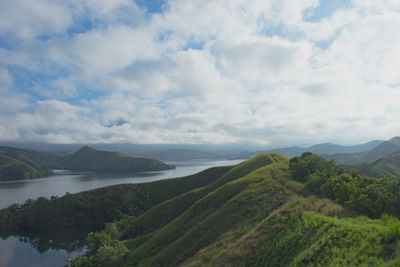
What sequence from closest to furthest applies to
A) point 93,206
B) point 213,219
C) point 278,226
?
point 278,226 < point 213,219 < point 93,206

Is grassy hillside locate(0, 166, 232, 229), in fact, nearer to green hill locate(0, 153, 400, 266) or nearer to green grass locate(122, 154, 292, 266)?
green hill locate(0, 153, 400, 266)

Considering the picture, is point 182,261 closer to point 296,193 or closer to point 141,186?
point 296,193

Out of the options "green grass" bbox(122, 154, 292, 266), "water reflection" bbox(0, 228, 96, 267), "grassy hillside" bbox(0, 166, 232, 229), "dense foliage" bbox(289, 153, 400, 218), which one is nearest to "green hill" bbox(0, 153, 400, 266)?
"dense foliage" bbox(289, 153, 400, 218)

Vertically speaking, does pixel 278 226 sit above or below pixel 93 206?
above

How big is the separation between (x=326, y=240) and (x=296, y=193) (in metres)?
29.7

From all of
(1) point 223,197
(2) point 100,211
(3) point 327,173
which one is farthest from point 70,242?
(3) point 327,173

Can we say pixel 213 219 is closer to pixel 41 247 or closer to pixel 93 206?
pixel 41 247

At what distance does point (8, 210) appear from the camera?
134 m

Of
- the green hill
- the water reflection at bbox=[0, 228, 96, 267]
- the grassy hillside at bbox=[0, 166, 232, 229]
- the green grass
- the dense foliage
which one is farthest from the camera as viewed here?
the grassy hillside at bbox=[0, 166, 232, 229]

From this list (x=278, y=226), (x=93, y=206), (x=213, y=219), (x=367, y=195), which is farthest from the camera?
(x=93, y=206)

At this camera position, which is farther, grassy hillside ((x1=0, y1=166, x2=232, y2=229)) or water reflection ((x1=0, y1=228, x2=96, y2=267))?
grassy hillside ((x1=0, y1=166, x2=232, y2=229))

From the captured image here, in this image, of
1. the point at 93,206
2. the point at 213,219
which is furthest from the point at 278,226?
the point at 93,206

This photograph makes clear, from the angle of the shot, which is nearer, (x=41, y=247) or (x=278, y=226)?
(x=278, y=226)

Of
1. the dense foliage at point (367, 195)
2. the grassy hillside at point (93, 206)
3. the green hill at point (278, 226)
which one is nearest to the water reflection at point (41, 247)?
the grassy hillside at point (93, 206)
